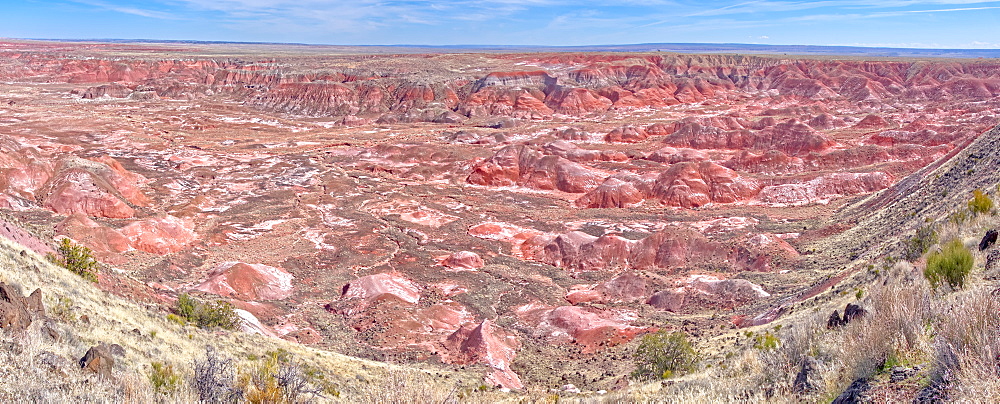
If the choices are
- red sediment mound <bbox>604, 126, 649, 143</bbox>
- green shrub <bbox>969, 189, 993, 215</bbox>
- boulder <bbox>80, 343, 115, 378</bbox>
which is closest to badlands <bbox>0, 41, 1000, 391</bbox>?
red sediment mound <bbox>604, 126, 649, 143</bbox>

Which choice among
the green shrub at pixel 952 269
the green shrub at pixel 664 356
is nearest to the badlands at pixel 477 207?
the green shrub at pixel 664 356

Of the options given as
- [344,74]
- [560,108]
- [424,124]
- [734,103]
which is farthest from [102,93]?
[734,103]

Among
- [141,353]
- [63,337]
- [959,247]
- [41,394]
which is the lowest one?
[141,353]

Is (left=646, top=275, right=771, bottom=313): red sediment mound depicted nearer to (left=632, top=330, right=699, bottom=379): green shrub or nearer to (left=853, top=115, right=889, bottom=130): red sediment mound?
(left=632, top=330, right=699, bottom=379): green shrub

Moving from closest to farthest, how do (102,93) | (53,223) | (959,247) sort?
(959,247), (53,223), (102,93)

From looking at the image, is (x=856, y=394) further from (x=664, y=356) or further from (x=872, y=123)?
(x=872, y=123)

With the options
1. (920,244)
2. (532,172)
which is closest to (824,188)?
(532,172)

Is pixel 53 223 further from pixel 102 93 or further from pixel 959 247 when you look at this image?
pixel 102 93
